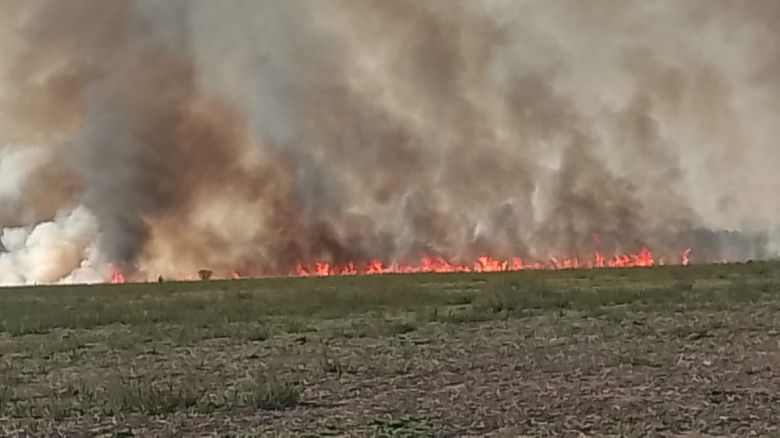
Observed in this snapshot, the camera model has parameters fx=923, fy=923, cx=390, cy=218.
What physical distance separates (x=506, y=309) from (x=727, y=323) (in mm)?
8576

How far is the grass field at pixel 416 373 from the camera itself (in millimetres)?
12109

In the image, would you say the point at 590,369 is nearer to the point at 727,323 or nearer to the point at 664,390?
the point at 664,390

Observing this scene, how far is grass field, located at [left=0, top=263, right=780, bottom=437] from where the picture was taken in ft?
39.7

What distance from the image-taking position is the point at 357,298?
1534 inches

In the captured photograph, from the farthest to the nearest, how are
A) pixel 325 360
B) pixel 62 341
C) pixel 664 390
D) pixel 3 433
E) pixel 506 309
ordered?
1. pixel 506 309
2. pixel 62 341
3. pixel 325 360
4. pixel 664 390
5. pixel 3 433

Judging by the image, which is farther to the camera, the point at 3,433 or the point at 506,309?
the point at 506,309

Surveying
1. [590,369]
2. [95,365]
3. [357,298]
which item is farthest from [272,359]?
[357,298]

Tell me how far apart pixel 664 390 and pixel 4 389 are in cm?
1113

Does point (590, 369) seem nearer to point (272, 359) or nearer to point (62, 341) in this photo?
point (272, 359)

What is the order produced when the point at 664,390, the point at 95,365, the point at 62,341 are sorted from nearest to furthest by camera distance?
the point at 664,390 < the point at 95,365 < the point at 62,341

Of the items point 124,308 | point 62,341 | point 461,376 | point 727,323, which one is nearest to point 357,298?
point 124,308

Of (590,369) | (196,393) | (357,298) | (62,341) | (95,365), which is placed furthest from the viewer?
(357,298)

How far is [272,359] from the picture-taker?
19.4 meters

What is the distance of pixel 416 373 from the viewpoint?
16.5 meters
